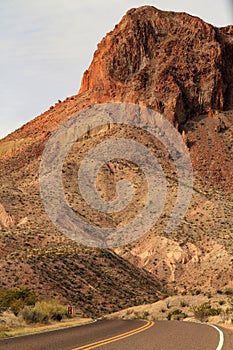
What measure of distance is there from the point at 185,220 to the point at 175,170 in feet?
49.7

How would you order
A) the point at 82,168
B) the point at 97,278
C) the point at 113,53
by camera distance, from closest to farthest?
the point at 97,278 → the point at 82,168 → the point at 113,53

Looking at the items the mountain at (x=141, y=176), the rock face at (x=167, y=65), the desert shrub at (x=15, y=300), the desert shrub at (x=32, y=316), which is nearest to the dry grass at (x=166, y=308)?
the mountain at (x=141, y=176)

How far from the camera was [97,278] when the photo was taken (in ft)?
185

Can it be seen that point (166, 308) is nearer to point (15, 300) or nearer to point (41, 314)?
point (15, 300)

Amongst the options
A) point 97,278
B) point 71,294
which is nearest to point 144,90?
point 97,278

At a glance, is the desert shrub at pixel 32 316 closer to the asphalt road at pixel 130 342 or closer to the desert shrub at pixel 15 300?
the desert shrub at pixel 15 300

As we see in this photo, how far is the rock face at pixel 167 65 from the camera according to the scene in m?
107

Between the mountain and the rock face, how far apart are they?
0.73 ft

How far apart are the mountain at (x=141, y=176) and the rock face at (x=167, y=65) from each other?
8.8 inches

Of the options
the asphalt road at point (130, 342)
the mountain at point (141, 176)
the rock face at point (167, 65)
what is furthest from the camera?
the rock face at point (167, 65)

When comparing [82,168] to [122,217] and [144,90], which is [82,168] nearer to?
[122,217]

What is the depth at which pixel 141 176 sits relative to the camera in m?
88.0

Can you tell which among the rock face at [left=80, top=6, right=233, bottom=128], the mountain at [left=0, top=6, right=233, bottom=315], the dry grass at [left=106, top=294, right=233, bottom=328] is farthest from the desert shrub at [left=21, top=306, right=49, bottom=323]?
the rock face at [left=80, top=6, right=233, bottom=128]

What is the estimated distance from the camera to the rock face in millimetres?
106562
